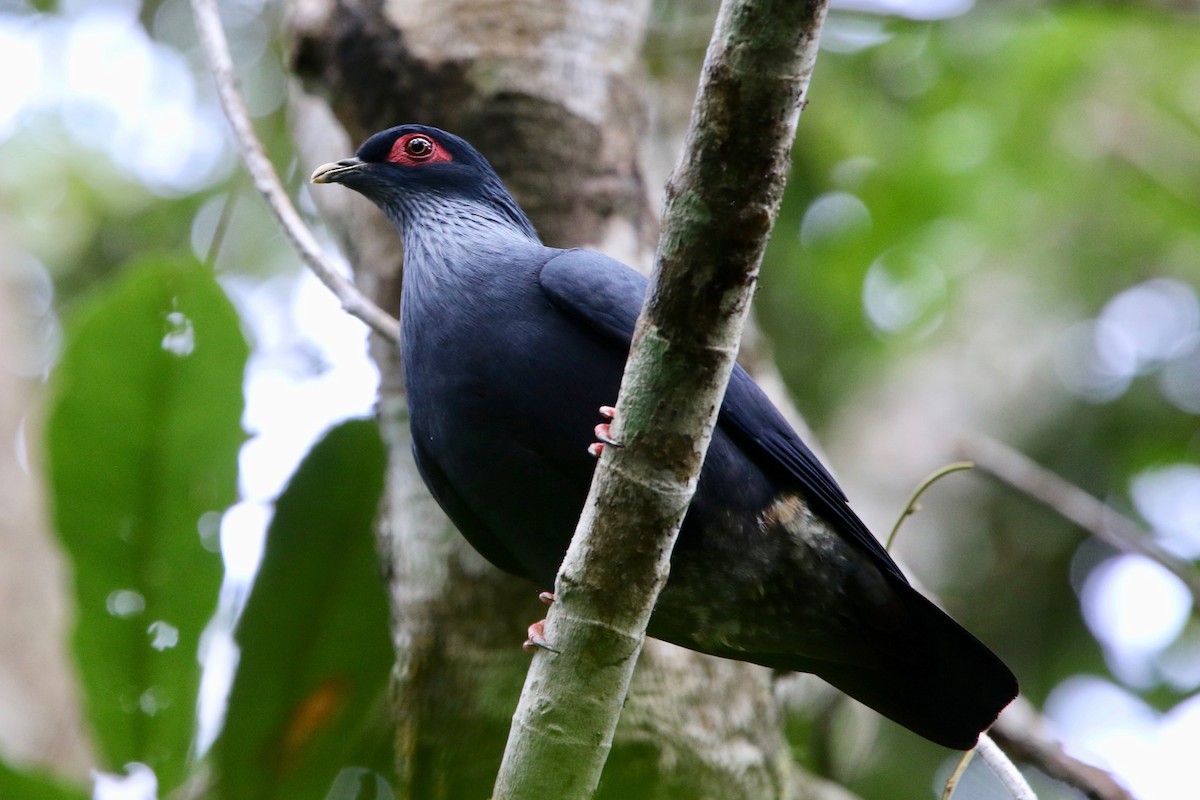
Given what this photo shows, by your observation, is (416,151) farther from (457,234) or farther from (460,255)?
(460,255)

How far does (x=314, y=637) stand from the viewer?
12.1 ft

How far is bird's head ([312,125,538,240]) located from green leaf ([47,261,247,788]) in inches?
29.1

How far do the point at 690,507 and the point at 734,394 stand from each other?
35cm

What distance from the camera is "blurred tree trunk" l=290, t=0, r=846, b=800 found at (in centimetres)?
389

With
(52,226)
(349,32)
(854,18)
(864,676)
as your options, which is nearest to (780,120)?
(864,676)

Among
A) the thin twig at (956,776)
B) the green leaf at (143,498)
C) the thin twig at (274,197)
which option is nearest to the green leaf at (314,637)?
the green leaf at (143,498)

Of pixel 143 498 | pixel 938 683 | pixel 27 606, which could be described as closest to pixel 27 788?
pixel 143 498

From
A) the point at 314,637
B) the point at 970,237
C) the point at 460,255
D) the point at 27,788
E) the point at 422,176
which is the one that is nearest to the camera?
the point at 27,788

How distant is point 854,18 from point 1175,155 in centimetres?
324

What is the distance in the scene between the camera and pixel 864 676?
3.59 metres

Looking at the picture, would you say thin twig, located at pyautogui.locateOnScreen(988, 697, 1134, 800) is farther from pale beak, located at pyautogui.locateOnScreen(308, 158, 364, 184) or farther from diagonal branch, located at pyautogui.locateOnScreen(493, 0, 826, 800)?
pale beak, located at pyautogui.locateOnScreen(308, 158, 364, 184)

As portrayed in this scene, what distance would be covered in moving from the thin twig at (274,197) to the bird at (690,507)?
9.4 inches

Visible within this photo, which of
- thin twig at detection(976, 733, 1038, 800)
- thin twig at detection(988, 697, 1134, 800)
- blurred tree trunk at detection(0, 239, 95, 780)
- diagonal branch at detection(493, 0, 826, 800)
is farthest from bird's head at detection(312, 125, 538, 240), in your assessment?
thin twig at detection(988, 697, 1134, 800)

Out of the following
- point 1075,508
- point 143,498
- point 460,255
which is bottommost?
point 143,498
